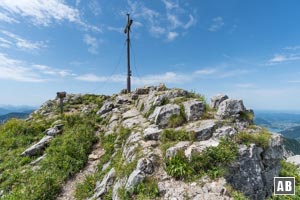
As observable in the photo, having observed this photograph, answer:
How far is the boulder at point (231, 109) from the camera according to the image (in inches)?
448

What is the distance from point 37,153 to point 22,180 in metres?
3.11

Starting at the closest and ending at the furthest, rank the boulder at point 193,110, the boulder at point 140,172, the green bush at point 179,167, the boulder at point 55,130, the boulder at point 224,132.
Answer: the boulder at point 140,172
the green bush at point 179,167
the boulder at point 224,132
the boulder at point 193,110
the boulder at point 55,130

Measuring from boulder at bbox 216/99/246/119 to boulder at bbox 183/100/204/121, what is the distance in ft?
3.25

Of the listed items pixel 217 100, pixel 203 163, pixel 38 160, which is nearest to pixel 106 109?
pixel 38 160

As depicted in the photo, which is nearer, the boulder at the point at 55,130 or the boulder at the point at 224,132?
the boulder at the point at 224,132

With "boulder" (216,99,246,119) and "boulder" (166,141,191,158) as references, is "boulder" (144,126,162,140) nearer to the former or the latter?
"boulder" (166,141,191,158)

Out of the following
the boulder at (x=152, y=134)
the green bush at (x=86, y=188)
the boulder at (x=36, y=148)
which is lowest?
the green bush at (x=86, y=188)

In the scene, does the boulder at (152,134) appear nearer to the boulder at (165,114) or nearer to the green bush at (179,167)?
the boulder at (165,114)

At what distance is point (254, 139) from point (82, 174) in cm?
926

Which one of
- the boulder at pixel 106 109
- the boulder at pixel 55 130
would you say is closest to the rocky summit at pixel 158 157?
the boulder at pixel 55 130

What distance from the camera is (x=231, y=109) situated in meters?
11.5

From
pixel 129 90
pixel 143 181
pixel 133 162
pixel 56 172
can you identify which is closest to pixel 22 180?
pixel 56 172

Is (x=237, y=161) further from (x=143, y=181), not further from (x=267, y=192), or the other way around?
(x=143, y=181)

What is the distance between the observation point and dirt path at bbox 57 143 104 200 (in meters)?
10.3
